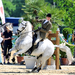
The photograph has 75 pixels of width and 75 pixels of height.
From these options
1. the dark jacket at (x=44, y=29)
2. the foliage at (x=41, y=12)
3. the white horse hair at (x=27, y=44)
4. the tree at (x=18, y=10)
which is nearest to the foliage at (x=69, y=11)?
the foliage at (x=41, y=12)

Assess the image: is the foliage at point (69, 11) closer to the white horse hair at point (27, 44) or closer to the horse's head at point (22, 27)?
the white horse hair at point (27, 44)

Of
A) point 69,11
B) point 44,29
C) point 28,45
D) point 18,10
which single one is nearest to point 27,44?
point 28,45

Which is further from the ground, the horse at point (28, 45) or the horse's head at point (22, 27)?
the horse's head at point (22, 27)

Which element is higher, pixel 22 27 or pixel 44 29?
pixel 22 27

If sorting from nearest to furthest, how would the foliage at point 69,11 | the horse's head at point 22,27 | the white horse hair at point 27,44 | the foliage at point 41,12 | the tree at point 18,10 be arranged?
the white horse hair at point 27,44, the horse's head at point 22,27, the foliage at point 69,11, the foliage at point 41,12, the tree at point 18,10

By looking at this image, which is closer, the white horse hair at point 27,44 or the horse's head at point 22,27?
the white horse hair at point 27,44

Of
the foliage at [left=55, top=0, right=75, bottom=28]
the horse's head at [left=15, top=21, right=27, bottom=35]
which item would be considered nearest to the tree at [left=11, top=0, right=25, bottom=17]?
the foliage at [left=55, top=0, right=75, bottom=28]

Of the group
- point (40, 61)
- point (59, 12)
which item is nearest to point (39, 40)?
point (40, 61)

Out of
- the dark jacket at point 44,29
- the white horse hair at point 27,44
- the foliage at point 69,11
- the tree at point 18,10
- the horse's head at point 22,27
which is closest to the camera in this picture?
the white horse hair at point 27,44

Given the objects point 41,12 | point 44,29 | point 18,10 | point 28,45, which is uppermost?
point 44,29

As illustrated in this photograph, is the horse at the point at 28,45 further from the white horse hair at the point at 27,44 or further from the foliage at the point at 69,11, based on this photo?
the foliage at the point at 69,11

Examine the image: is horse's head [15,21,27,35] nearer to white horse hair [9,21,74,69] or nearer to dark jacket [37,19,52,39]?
white horse hair [9,21,74,69]

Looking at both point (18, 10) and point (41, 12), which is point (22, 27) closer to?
point (41, 12)

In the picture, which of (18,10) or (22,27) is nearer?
(22,27)
